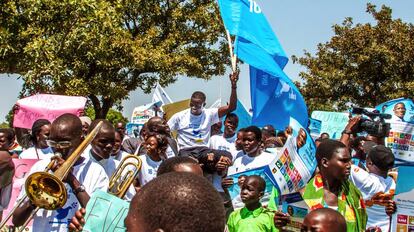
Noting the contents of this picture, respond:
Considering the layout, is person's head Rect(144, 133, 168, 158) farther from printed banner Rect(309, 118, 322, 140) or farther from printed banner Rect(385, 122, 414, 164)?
printed banner Rect(309, 118, 322, 140)

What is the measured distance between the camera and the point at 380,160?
19.5 ft

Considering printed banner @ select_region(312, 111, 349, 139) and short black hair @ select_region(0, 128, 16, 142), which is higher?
printed banner @ select_region(312, 111, 349, 139)

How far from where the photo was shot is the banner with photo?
17.9 ft

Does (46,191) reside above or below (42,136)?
below

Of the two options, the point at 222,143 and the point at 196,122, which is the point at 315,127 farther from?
the point at 196,122

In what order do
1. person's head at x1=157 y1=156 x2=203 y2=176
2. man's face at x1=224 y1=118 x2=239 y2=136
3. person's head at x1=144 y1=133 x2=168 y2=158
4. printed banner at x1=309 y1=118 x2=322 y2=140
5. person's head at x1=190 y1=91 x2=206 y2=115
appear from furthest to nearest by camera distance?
1. printed banner at x1=309 y1=118 x2=322 y2=140
2. man's face at x1=224 y1=118 x2=239 y2=136
3. person's head at x1=190 y1=91 x2=206 y2=115
4. person's head at x1=144 y1=133 x2=168 y2=158
5. person's head at x1=157 y1=156 x2=203 y2=176

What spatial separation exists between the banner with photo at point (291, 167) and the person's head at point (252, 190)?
119 millimetres

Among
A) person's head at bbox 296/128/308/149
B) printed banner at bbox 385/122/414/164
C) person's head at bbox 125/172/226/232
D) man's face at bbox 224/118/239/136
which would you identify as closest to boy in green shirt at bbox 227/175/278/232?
person's head at bbox 296/128/308/149

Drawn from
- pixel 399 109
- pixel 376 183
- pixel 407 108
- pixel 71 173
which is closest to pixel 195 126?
pixel 399 109

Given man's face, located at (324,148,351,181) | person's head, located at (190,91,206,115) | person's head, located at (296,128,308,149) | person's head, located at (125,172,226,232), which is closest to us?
person's head, located at (125,172,226,232)

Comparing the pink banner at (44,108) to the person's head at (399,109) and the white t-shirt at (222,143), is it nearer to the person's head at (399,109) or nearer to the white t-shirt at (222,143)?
the white t-shirt at (222,143)

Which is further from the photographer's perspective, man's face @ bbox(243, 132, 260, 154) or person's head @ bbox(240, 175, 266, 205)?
man's face @ bbox(243, 132, 260, 154)

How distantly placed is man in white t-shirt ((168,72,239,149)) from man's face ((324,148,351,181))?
360cm

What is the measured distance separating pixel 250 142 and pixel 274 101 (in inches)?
34.1
